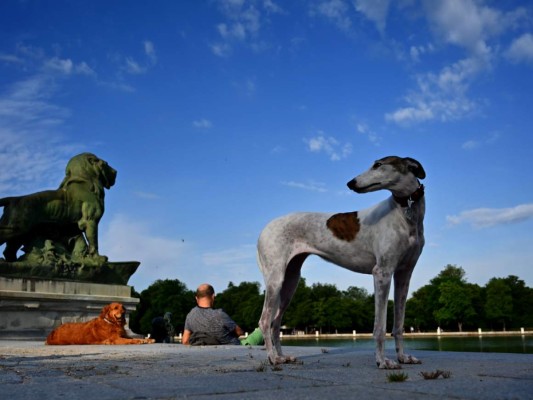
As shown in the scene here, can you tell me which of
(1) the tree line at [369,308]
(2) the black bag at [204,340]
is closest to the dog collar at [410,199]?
(2) the black bag at [204,340]

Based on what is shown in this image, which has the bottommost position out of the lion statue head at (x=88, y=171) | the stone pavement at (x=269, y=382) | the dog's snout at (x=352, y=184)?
the stone pavement at (x=269, y=382)

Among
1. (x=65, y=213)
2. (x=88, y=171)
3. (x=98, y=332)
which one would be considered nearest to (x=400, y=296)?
(x=98, y=332)

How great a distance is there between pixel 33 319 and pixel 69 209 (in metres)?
3.39

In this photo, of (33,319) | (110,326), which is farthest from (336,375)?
(33,319)

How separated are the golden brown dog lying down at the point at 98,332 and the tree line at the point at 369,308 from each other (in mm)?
74968

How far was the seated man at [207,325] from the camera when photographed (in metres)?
10.2

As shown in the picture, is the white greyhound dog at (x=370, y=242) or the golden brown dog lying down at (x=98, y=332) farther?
the golden brown dog lying down at (x=98, y=332)

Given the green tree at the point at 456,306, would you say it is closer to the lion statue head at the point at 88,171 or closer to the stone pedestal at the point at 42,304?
the lion statue head at the point at 88,171

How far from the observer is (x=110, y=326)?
12.2 meters

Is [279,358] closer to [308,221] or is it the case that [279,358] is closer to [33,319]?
[308,221]

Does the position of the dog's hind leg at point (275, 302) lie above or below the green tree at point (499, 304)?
below

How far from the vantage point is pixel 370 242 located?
560 centimetres

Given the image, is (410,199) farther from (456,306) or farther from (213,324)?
(456,306)

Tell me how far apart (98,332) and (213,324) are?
135 inches
